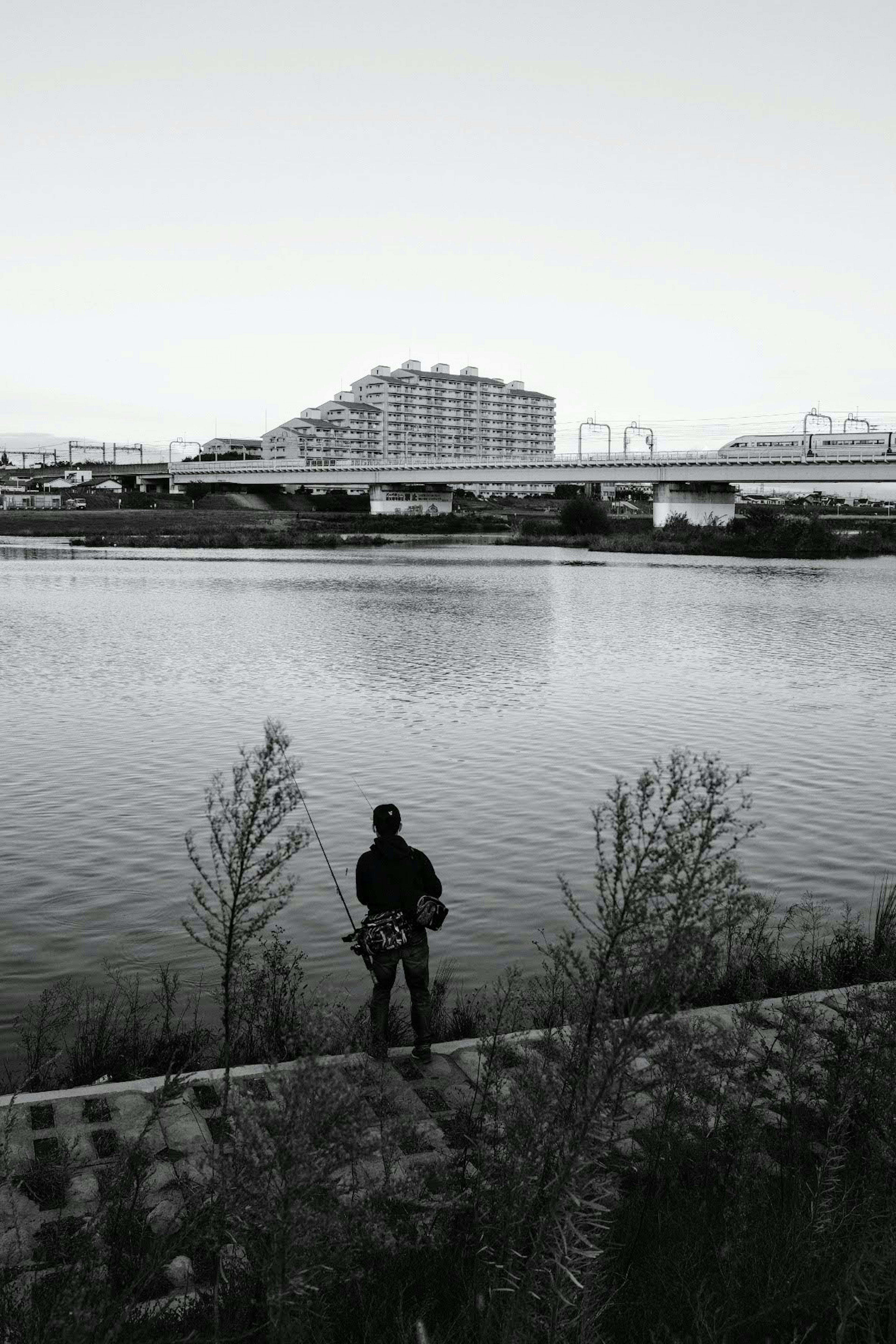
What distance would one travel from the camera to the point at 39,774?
669 inches

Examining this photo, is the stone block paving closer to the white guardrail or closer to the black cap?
the black cap

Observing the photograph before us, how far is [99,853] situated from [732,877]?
1000cm

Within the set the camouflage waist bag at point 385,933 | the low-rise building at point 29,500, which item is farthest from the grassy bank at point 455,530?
the camouflage waist bag at point 385,933

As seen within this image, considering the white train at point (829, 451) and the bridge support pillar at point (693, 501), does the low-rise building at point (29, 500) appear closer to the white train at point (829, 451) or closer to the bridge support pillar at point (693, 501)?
the bridge support pillar at point (693, 501)

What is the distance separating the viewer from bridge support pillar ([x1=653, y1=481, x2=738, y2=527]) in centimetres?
10588

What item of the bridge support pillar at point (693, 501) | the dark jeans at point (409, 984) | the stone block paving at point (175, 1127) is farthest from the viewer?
the bridge support pillar at point (693, 501)

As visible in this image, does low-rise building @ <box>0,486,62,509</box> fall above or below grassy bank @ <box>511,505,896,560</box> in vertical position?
above

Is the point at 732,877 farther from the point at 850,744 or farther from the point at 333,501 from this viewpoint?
the point at 333,501

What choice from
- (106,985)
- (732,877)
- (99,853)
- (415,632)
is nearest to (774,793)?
(99,853)

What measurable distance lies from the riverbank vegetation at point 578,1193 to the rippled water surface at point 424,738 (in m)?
3.71

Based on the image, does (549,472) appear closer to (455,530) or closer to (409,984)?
(455,530)

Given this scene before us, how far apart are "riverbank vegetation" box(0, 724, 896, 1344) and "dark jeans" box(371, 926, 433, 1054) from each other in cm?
72

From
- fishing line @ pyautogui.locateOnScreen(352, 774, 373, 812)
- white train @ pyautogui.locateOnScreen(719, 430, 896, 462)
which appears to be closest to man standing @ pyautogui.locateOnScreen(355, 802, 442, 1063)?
fishing line @ pyautogui.locateOnScreen(352, 774, 373, 812)

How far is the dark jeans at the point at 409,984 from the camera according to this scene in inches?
299
